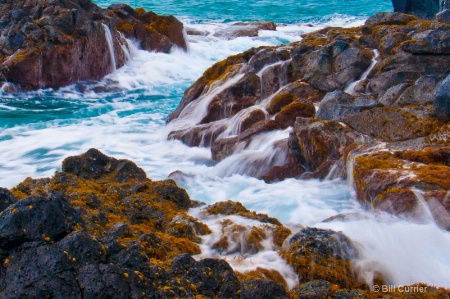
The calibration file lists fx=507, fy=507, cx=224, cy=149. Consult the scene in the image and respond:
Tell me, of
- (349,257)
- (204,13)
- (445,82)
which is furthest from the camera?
(204,13)

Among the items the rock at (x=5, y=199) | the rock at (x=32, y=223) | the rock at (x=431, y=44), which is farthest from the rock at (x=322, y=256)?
the rock at (x=431, y=44)

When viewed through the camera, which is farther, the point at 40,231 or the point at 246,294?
the point at 246,294

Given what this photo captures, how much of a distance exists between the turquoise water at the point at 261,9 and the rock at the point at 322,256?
38583mm

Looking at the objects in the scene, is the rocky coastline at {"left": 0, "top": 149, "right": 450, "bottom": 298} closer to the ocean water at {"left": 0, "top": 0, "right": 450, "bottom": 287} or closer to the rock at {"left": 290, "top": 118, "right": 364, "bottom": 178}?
the ocean water at {"left": 0, "top": 0, "right": 450, "bottom": 287}

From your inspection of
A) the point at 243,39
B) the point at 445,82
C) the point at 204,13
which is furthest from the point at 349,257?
the point at 204,13

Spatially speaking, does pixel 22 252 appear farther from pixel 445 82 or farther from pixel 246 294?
pixel 445 82

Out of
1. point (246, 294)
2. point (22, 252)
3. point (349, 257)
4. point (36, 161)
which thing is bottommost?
point (36, 161)

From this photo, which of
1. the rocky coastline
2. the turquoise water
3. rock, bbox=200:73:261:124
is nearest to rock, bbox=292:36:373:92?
rock, bbox=200:73:261:124

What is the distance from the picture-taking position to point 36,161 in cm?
1525

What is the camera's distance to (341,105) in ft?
38.1

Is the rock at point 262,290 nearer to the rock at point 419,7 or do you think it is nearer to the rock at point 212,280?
the rock at point 212,280

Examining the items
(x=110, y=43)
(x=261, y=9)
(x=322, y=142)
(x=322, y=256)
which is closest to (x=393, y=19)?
(x=322, y=142)

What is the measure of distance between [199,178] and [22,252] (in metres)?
7.82

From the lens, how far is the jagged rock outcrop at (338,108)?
9.75m
